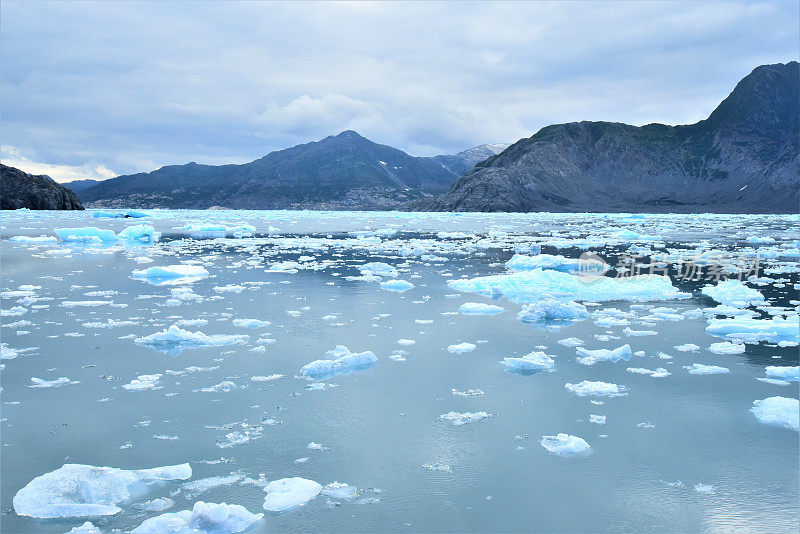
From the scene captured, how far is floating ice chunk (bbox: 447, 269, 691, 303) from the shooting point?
12922 millimetres

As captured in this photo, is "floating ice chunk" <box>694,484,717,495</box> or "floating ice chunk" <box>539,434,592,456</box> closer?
"floating ice chunk" <box>694,484,717,495</box>

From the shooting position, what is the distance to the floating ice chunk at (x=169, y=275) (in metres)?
14.9

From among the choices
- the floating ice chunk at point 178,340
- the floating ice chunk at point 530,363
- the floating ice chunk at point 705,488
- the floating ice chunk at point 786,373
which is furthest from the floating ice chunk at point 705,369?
the floating ice chunk at point 178,340

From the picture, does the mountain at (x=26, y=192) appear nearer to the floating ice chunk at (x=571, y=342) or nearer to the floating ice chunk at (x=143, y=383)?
the floating ice chunk at (x=143, y=383)

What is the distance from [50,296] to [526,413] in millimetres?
11095

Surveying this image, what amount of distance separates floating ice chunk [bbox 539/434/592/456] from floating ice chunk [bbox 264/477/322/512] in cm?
206

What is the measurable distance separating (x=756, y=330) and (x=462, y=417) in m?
6.47

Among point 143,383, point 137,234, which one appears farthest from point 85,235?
point 143,383

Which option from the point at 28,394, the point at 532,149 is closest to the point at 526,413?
the point at 28,394

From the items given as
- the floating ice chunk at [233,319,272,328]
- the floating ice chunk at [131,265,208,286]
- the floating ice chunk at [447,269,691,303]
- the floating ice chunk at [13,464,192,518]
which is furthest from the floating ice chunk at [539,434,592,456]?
the floating ice chunk at [131,265,208,286]

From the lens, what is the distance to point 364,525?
12.0ft

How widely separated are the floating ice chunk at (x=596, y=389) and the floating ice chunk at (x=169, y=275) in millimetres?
11169

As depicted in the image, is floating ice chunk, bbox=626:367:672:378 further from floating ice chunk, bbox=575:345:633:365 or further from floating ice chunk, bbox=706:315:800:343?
floating ice chunk, bbox=706:315:800:343

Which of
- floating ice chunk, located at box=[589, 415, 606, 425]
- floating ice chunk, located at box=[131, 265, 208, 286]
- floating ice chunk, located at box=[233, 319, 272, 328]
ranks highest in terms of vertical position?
floating ice chunk, located at box=[131, 265, 208, 286]
